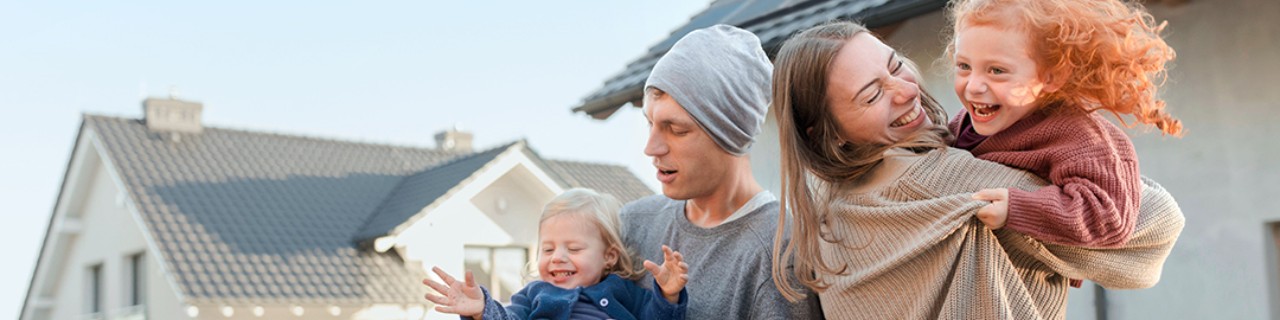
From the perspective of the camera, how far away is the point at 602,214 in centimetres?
310

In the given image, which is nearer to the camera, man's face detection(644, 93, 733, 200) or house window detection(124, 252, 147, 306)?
man's face detection(644, 93, 733, 200)

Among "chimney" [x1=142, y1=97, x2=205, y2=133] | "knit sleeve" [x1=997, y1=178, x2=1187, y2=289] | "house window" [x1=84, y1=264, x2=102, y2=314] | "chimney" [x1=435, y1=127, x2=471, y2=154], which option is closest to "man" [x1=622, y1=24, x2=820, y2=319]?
"knit sleeve" [x1=997, y1=178, x2=1187, y2=289]

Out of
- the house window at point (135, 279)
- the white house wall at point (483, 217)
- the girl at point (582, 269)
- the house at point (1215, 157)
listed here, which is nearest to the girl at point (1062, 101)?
the girl at point (582, 269)

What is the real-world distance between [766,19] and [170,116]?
1529 centimetres

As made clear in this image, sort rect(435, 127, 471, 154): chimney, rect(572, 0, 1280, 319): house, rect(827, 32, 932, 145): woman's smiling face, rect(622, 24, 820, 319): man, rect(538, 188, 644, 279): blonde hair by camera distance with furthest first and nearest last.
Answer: rect(435, 127, 471, 154): chimney
rect(572, 0, 1280, 319): house
rect(538, 188, 644, 279): blonde hair
rect(622, 24, 820, 319): man
rect(827, 32, 932, 145): woman's smiling face

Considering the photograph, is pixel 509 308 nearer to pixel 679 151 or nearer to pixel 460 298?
pixel 460 298

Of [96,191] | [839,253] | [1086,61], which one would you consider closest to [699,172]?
[839,253]

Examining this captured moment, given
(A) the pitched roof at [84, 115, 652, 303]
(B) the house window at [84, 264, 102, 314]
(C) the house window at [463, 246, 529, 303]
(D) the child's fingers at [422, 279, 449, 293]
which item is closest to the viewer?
(D) the child's fingers at [422, 279, 449, 293]

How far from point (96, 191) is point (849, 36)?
19627 mm

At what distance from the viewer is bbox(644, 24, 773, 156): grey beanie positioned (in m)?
2.74

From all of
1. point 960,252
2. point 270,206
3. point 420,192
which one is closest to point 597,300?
point 960,252

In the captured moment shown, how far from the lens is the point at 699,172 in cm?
276

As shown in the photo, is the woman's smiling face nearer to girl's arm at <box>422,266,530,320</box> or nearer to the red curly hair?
the red curly hair

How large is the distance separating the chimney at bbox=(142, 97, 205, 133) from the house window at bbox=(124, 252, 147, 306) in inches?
89.1
